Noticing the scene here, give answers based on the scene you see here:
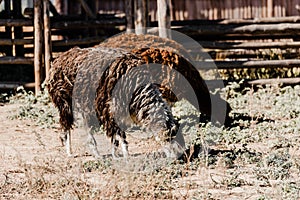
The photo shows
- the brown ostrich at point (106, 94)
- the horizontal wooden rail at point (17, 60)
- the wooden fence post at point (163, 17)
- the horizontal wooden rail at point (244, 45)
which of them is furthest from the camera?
the horizontal wooden rail at point (244, 45)

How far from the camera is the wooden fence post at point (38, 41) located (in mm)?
12109

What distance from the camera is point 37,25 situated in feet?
39.8

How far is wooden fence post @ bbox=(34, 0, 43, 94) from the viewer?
12.1 m

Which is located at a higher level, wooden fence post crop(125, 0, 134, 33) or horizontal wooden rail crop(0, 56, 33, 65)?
wooden fence post crop(125, 0, 134, 33)

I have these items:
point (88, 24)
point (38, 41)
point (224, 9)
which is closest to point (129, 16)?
point (88, 24)

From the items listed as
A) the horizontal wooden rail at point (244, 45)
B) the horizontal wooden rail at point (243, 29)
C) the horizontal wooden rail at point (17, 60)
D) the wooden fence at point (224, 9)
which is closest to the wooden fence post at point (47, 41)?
the horizontal wooden rail at point (17, 60)

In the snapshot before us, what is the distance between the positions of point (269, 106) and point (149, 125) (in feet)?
15.9

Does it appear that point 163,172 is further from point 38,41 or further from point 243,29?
point 243,29

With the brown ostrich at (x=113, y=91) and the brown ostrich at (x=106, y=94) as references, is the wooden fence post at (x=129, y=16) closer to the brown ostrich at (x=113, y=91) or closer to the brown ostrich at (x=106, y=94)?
the brown ostrich at (x=113, y=91)

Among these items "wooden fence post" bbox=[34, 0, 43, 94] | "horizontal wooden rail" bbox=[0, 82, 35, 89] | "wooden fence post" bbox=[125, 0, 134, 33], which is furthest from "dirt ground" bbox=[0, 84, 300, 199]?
"wooden fence post" bbox=[125, 0, 134, 33]

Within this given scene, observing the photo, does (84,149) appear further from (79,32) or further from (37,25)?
(79,32)

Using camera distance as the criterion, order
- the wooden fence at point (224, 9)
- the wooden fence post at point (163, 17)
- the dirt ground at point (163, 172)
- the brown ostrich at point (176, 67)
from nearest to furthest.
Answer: the dirt ground at point (163, 172) → the brown ostrich at point (176, 67) → the wooden fence post at point (163, 17) → the wooden fence at point (224, 9)

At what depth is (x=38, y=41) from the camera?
12188 millimetres

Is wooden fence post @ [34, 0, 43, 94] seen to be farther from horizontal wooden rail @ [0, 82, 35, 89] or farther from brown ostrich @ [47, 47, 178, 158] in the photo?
brown ostrich @ [47, 47, 178, 158]
